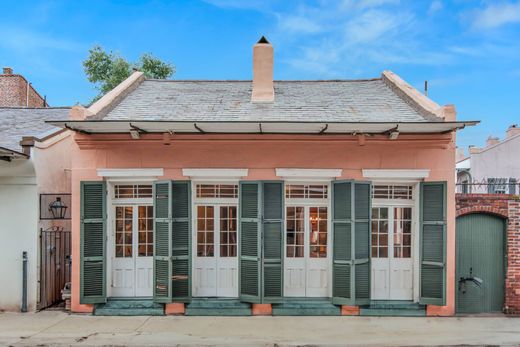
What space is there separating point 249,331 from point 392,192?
12.9 ft

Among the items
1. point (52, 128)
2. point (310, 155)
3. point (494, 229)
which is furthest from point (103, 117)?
point (494, 229)

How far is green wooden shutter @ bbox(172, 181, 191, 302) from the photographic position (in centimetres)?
732

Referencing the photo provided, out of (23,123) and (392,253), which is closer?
(392,253)

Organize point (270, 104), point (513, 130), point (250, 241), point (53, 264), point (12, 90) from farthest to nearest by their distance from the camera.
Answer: point (12, 90), point (513, 130), point (270, 104), point (53, 264), point (250, 241)

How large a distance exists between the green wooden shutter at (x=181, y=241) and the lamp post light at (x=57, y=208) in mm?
2425

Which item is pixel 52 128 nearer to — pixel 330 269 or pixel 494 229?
pixel 330 269

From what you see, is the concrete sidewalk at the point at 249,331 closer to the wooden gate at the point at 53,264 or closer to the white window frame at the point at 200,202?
the wooden gate at the point at 53,264

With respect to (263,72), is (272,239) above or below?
below

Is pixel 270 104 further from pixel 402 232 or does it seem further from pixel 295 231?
pixel 402 232

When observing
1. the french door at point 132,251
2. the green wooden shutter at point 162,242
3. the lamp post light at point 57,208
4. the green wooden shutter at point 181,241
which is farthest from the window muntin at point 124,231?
the lamp post light at point 57,208

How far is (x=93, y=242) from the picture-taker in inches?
291

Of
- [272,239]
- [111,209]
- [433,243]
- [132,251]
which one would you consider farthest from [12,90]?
[433,243]

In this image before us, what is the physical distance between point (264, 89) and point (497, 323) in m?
6.60

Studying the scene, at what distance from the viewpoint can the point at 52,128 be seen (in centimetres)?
850
